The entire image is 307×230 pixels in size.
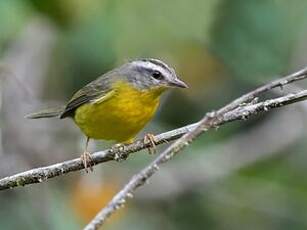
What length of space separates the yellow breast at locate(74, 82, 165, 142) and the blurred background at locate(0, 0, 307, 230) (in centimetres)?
55

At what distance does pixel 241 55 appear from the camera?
481cm

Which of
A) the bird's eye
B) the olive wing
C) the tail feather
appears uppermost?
the bird's eye

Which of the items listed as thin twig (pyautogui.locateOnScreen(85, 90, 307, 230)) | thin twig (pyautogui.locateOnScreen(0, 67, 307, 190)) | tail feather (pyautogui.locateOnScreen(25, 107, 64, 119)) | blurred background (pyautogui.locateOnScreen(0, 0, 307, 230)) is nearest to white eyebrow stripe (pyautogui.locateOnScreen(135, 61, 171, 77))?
blurred background (pyautogui.locateOnScreen(0, 0, 307, 230))

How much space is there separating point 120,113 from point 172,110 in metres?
2.22

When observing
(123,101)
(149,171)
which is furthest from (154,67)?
(149,171)

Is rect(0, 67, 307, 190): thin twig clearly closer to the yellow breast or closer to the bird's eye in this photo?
the yellow breast

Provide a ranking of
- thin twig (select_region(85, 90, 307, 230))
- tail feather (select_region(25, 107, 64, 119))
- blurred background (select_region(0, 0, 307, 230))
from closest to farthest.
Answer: thin twig (select_region(85, 90, 307, 230)) < blurred background (select_region(0, 0, 307, 230)) < tail feather (select_region(25, 107, 64, 119))

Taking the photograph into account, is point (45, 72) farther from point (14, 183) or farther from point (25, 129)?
point (14, 183)

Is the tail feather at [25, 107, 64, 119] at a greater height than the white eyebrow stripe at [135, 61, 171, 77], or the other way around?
the white eyebrow stripe at [135, 61, 171, 77]

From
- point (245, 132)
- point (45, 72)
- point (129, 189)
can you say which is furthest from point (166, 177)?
point (129, 189)

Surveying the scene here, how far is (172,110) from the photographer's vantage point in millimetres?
6523

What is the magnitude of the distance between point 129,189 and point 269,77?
9.47 ft

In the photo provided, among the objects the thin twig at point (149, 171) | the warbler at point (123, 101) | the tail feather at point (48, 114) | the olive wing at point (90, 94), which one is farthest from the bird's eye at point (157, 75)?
the thin twig at point (149, 171)

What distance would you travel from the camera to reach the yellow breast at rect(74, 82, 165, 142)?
14.0 ft
